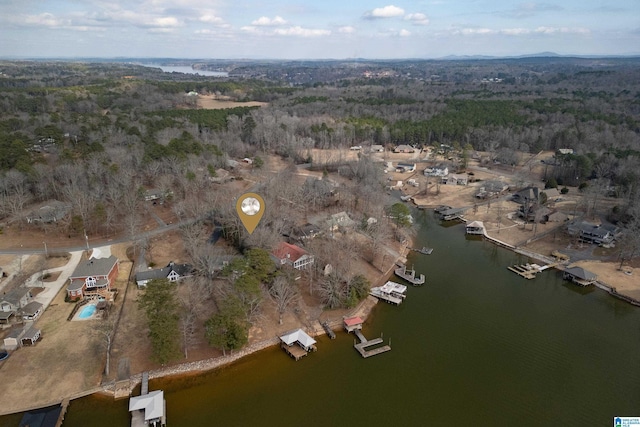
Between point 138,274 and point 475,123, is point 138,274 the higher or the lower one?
the lower one

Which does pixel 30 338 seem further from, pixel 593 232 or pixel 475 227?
pixel 593 232

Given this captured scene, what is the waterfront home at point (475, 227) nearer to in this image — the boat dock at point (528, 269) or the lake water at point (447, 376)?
the boat dock at point (528, 269)

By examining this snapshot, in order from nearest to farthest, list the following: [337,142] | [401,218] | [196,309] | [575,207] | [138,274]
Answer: [196,309] < [138,274] < [401,218] < [575,207] < [337,142]

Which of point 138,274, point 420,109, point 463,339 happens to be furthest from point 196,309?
point 420,109

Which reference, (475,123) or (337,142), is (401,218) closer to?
(337,142)

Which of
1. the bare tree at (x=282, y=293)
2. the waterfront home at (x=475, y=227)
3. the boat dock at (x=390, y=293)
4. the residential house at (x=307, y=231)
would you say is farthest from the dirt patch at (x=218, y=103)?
the bare tree at (x=282, y=293)

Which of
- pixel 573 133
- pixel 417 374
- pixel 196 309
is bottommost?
pixel 417 374
